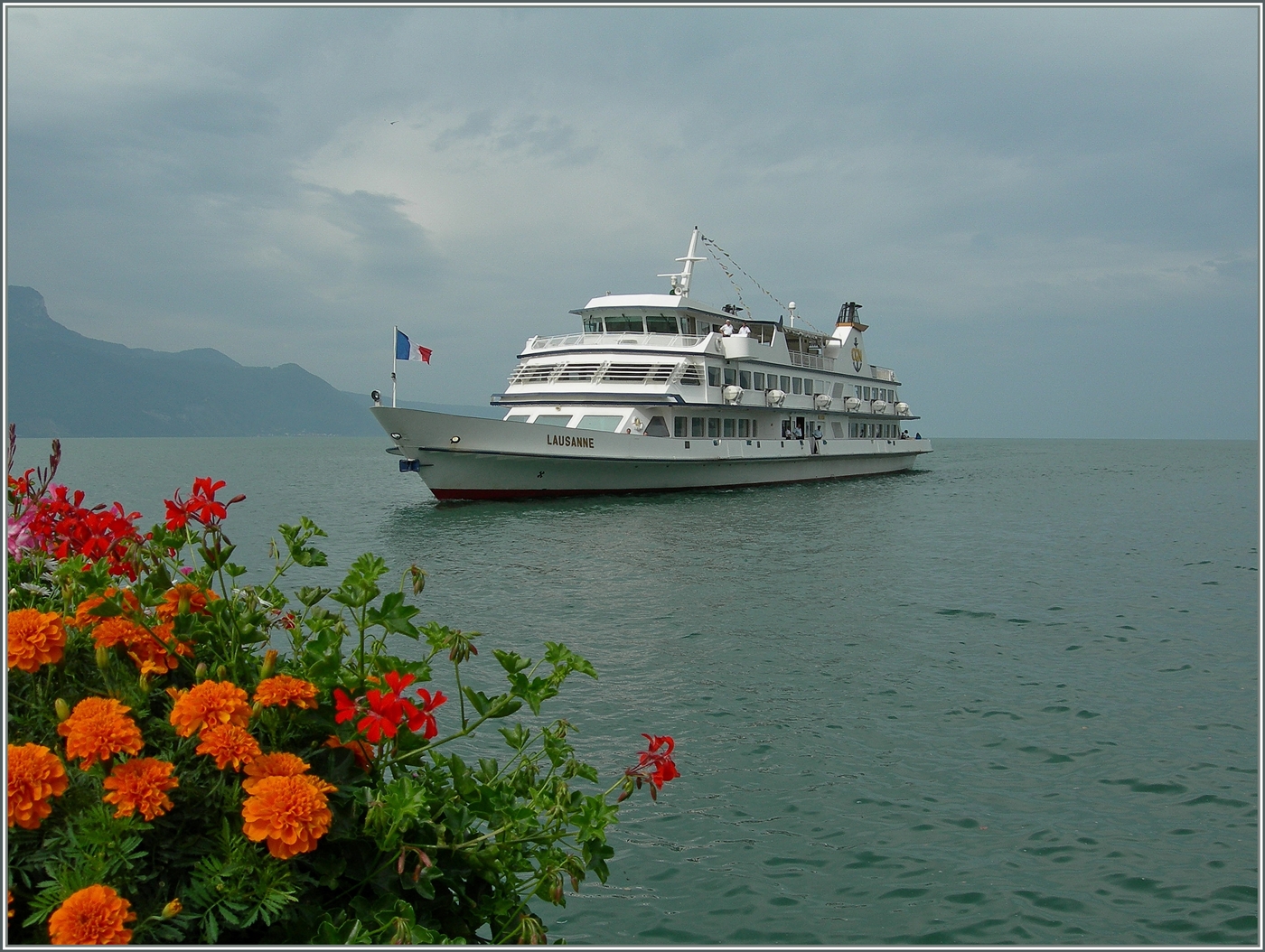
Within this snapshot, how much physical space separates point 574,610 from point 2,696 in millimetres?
11298

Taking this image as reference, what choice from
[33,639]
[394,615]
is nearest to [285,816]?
[394,615]

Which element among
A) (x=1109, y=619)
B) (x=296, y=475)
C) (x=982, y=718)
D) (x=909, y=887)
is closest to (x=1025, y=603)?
(x=1109, y=619)

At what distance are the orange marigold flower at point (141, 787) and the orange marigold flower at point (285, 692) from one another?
323mm

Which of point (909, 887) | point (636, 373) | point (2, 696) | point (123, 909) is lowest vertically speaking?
point (909, 887)

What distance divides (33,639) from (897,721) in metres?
7.44

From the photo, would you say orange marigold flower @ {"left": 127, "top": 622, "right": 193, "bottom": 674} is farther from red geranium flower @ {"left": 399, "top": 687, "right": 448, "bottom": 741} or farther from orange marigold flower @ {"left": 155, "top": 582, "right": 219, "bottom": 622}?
red geranium flower @ {"left": 399, "top": 687, "right": 448, "bottom": 741}

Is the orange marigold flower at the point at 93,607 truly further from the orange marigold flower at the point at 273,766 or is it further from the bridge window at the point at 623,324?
the bridge window at the point at 623,324

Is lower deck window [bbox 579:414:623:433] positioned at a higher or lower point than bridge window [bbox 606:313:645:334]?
lower

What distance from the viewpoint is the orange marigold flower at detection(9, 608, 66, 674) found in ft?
8.20

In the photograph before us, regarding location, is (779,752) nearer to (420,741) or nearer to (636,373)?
(420,741)

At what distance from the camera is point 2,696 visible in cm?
217

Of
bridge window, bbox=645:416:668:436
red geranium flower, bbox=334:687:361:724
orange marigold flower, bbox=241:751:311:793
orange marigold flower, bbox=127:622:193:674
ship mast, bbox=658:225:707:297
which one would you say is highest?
ship mast, bbox=658:225:707:297

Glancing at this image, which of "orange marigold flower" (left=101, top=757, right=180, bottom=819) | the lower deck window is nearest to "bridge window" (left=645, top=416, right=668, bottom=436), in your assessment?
the lower deck window

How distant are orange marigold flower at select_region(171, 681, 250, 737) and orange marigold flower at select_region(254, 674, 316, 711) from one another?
10 cm
